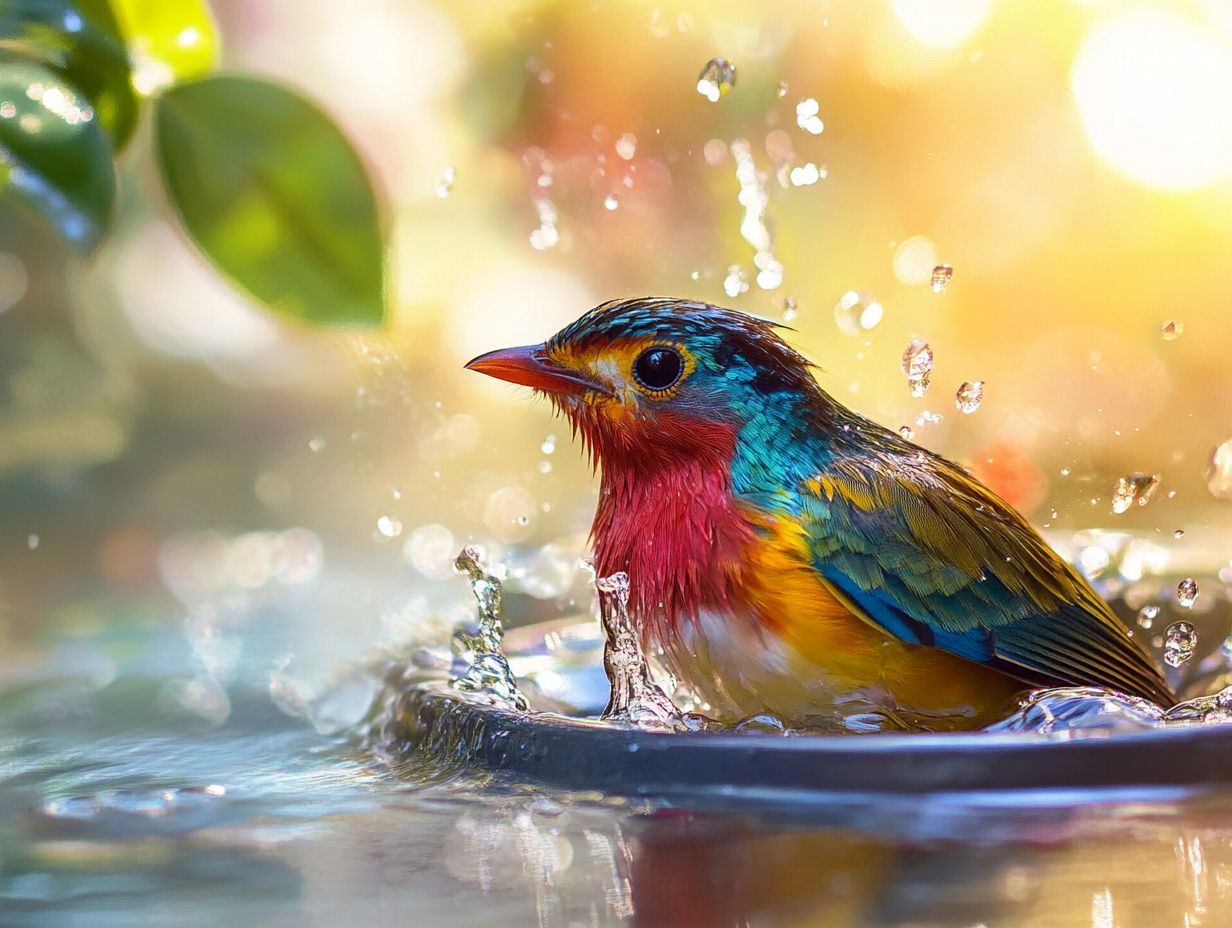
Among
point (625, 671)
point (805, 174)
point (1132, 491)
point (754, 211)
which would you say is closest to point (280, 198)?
point (625, 671)

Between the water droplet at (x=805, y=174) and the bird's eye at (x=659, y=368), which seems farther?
the water droplet at (x=805, y=174)

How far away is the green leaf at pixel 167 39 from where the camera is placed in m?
0.94

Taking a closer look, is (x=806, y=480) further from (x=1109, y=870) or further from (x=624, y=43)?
(x=624, y=43)

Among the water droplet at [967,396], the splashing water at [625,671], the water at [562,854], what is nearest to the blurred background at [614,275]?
the water droplet at [967,396]

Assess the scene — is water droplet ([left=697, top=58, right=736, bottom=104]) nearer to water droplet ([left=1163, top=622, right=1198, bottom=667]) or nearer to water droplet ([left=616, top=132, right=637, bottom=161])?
water droplet ([left=616, top=132, right=637, bottom=161])

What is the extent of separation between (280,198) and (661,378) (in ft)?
2.60

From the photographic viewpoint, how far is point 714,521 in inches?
59.9

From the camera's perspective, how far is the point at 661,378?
5.31 ft

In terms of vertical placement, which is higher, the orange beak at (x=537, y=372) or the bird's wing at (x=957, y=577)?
the orange beak at (x=537, y=372)

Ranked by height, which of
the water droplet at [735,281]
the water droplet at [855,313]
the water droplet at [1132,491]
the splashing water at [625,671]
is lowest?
the splashing water at [625,671]

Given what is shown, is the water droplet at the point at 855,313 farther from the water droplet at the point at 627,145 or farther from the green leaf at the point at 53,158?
the green leaf at the point at 53,158

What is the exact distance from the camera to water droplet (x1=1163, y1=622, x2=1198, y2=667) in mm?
1846

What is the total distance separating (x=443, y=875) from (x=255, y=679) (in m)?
1.27

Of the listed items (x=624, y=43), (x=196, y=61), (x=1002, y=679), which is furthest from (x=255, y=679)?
(x=624, y=43)
